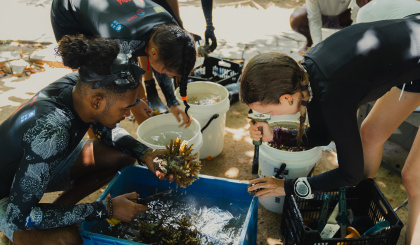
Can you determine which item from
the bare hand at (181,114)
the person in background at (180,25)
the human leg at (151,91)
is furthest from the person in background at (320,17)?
the bare hand at (181,114)

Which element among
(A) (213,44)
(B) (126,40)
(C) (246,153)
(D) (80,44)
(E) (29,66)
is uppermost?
(D) (80,44)

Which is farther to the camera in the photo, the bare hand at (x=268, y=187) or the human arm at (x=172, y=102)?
the human arm at (x=172, y=102)

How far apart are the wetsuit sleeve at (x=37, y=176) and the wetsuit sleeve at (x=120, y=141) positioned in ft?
1.99

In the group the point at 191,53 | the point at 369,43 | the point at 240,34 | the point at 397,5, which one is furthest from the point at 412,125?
the point at 240,34

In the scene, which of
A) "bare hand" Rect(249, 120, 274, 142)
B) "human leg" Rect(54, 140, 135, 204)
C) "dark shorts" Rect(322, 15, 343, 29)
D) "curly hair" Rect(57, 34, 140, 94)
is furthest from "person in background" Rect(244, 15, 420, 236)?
"dark shorts" Rect(322, 15, 343, 29)

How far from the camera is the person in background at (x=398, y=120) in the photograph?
78.4 inches

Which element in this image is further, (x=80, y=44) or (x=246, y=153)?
(x=246, y=153)

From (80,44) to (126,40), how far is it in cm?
53

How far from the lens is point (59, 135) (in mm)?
1714

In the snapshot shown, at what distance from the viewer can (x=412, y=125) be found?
9.48 feet

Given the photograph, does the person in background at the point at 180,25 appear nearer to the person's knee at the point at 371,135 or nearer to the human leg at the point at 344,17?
the person's knee at the point at 371,135

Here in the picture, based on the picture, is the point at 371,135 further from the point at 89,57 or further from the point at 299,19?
the point at 299,19

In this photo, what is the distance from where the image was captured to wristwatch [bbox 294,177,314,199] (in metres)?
1.91

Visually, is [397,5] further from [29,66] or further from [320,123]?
[29,66]
